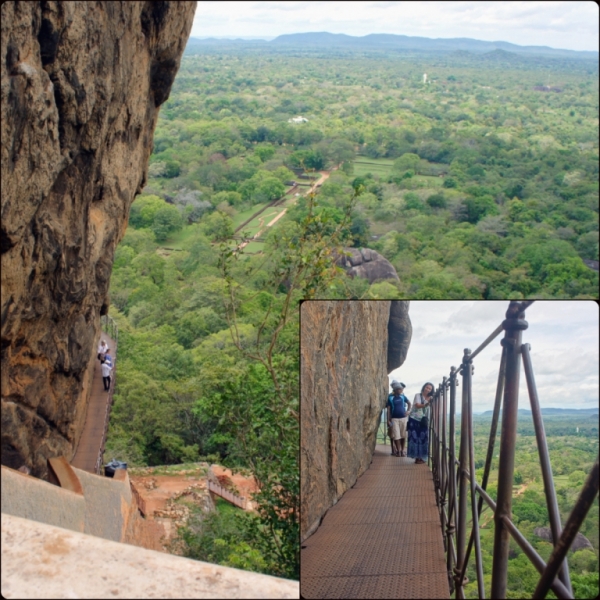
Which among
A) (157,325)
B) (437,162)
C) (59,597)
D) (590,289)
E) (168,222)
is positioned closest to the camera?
(59,597)

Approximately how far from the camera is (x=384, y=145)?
5112 centimetres

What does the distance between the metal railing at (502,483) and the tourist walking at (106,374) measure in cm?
879


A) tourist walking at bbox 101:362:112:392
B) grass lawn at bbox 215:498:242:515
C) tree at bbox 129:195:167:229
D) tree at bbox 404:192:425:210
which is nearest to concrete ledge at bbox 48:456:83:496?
tourist walking at bbox 101:362:112:392

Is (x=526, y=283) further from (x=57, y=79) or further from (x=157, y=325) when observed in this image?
(x=57, y=79)

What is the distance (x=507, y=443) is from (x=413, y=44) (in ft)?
233

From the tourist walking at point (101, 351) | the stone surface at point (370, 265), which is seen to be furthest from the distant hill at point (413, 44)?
the tourist walking at point (101, 351)

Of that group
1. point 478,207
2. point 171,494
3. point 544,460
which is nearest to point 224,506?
point 171,494

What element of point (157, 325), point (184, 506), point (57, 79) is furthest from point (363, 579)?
point (157, 325)

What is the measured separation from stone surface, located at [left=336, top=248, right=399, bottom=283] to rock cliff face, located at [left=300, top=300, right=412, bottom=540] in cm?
3299

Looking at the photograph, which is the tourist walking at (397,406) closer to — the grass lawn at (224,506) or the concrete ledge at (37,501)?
the concrete ledge at (37,501)

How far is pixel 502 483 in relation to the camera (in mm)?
1422

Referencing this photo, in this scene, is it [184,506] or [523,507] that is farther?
[184,506]

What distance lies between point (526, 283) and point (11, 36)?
35527 mm

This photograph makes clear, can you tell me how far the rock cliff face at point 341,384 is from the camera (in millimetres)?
1648
